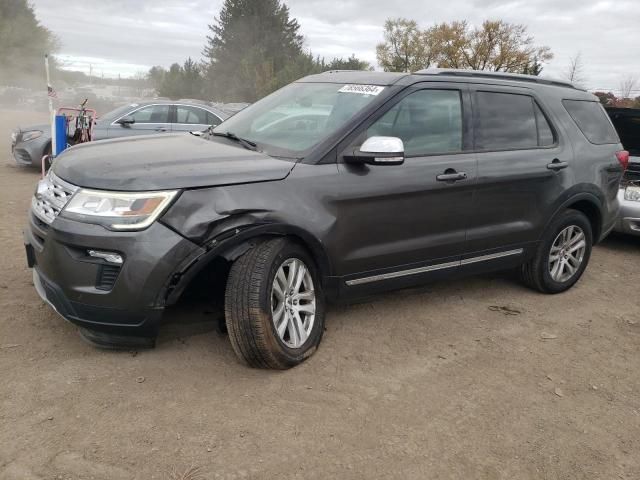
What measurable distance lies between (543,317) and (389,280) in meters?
1.47

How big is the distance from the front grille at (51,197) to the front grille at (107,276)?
0.44 metres

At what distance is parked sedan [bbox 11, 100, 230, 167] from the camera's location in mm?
9802

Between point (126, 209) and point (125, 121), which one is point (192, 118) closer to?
point (125, 121)

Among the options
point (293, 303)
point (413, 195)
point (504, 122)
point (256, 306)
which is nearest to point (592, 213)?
point (504, 122)

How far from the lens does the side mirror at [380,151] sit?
3.45 metres

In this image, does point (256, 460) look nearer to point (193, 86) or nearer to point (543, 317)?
point (543, 317)

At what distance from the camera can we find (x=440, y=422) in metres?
2.99

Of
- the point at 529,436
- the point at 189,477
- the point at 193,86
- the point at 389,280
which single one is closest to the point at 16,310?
the point at 189,477

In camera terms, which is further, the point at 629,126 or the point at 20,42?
the point at 20,42

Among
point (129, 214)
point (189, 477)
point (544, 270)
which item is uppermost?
point (129, 214)

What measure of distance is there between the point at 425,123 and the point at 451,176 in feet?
1.32

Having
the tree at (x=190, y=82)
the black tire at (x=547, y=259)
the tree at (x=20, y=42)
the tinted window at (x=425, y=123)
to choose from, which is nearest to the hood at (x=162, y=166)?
the tinted window at (x=425, y=123)

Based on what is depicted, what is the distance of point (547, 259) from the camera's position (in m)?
4.86

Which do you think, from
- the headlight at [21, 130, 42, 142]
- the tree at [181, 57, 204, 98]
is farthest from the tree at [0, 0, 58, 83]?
the headlight at [21, 130, 42, 142]
